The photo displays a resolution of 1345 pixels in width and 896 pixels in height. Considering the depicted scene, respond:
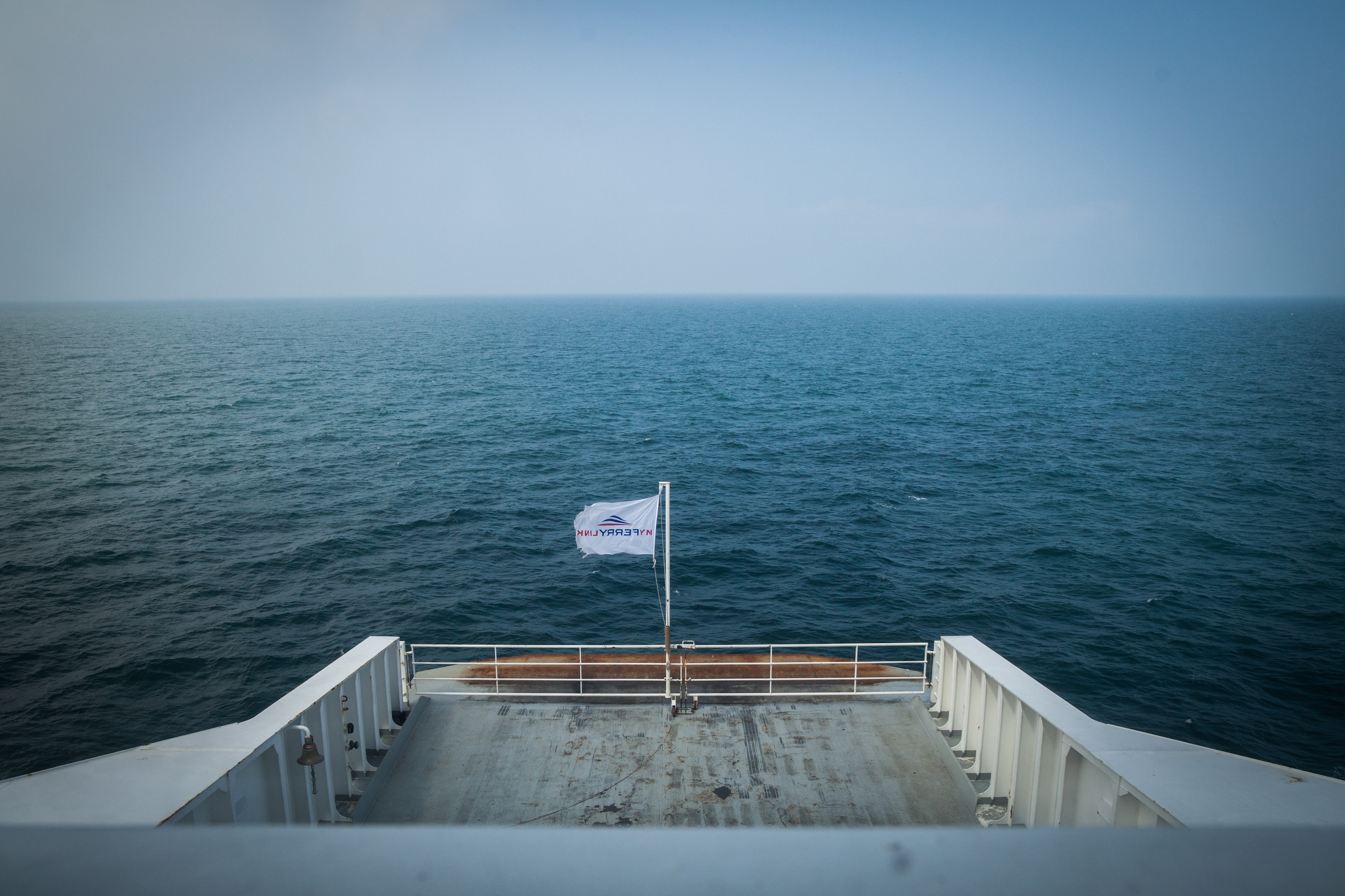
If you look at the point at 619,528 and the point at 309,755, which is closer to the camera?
the point at 309,755

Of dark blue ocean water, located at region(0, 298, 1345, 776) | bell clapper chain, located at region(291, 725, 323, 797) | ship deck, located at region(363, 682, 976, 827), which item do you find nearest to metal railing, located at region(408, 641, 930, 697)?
ship deck, located at region(363, 682, 976, 827)

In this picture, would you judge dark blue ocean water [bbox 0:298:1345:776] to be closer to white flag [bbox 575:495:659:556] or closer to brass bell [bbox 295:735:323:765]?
white flag [bbox 575:495:659:556]

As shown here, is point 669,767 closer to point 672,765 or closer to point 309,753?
point 672,765

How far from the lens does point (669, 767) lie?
13.3 meters

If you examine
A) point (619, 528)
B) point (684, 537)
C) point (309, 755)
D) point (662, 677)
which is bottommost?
point (684, 537)

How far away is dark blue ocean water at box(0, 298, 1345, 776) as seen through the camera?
28109 mm

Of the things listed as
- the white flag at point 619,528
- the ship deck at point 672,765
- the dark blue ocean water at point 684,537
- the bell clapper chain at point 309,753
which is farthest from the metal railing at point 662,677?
the dark blue ocean water at point 684,537

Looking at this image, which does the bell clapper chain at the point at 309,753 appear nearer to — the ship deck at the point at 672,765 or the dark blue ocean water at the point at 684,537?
the ship deck at the point at 672,765

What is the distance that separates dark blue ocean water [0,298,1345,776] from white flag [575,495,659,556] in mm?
14930

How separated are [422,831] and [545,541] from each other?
3827cm

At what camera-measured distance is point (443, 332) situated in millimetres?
171125

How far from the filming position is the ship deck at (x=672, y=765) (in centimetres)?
1221

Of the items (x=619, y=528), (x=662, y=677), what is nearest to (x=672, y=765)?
(x=662, y=677)

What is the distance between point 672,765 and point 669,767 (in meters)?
0.06
